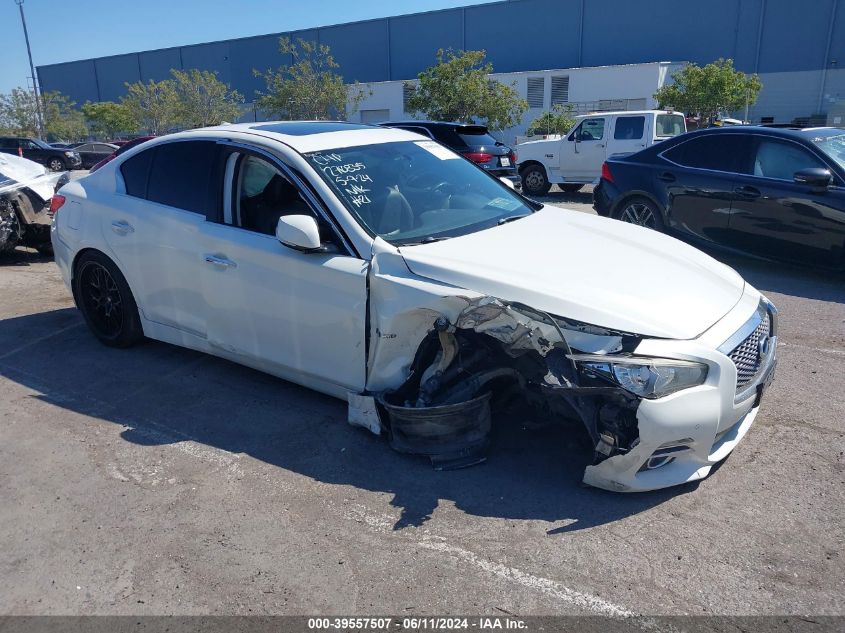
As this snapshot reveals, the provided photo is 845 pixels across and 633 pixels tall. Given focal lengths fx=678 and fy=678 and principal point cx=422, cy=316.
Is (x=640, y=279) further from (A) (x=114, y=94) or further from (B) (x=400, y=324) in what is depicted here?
(A) (x=114, y=94)

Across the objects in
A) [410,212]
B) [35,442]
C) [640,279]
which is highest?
[410,212]

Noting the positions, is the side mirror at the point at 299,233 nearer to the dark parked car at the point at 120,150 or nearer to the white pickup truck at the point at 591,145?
the dark parked car at the point at 120,150

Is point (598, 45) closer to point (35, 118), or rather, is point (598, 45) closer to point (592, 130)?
point (592, 130)

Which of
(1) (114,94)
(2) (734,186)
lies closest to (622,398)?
(2) (734,186)

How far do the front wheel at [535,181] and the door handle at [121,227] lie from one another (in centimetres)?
1275

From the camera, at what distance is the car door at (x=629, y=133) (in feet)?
48.9

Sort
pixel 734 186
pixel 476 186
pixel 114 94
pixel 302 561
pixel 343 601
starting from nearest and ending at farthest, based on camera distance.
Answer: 1. pixel 343 601
2. pixel 302 561
3. pixel 476 186
4. pixel 734 186
5. pixel 114 94

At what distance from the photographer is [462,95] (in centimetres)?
2734

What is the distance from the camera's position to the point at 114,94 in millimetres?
64125

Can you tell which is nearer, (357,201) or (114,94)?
(357,201)

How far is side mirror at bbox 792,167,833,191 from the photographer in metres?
6.72

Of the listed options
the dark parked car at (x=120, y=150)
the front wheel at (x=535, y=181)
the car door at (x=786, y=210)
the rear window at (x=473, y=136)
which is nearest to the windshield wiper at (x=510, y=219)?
the dark parked car at (x=120, y=150)

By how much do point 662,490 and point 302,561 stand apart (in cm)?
174

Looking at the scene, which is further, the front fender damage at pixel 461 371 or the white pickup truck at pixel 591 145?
the white pickup truck at pixel 591 145
